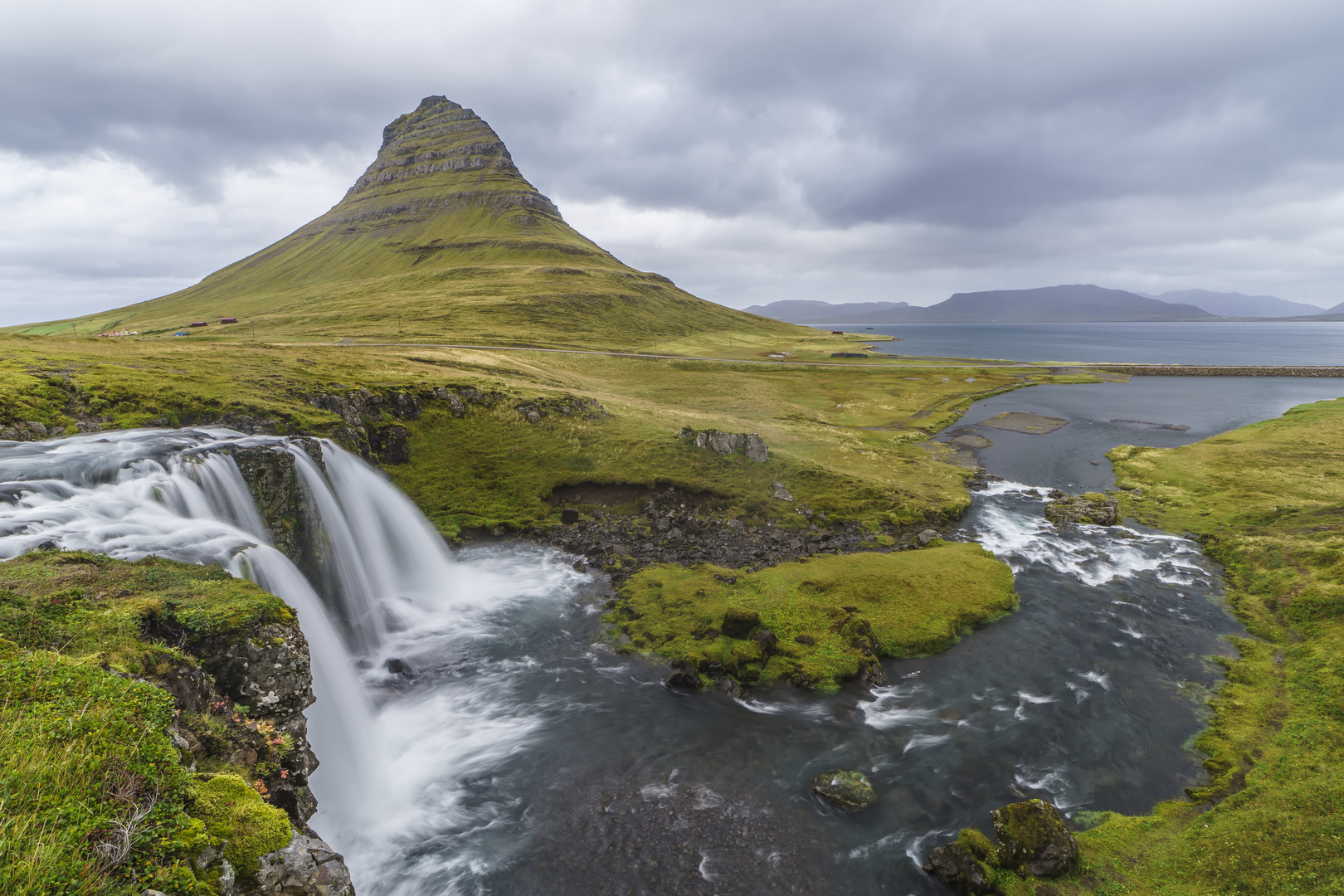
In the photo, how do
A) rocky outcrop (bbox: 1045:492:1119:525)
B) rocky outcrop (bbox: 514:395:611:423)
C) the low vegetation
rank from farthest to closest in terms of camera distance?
1. rocky outcrop (bbox: 514:395:611:423)
2. rocky outcrop (bbox: 1045:492:1119:525)
3. the low vegetation

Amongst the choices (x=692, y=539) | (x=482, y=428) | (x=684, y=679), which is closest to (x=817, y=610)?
(x=684, y=679)

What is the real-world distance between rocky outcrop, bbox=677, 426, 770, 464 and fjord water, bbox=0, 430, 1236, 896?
20.2 metres

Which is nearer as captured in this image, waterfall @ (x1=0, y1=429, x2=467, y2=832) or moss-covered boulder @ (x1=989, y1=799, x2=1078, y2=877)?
moss-covered boulder @ (x1=989, y1=799, x2=1078, y2=877)

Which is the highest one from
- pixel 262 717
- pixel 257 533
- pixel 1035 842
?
pixel 257 533

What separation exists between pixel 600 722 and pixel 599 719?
0.17m

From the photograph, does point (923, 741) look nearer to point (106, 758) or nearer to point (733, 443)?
point (106, 758)

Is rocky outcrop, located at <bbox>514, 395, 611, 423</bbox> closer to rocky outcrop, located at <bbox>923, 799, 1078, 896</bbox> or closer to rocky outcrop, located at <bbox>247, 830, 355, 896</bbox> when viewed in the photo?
rocky outcrop, located at <bbox>923, 799, 1078, 896</bbox>

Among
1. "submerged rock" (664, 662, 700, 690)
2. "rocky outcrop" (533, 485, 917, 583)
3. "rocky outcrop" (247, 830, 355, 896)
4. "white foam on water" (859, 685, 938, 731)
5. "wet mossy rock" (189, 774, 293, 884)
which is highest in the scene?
"wet mossy rock" (189, 774, 293, 884)

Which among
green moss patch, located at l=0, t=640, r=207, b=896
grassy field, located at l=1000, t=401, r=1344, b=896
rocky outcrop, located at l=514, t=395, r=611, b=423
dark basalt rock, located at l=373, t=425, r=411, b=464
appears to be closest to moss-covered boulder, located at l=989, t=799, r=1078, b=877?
grassy field, located at l=1000, t=401, r=1344, b=896

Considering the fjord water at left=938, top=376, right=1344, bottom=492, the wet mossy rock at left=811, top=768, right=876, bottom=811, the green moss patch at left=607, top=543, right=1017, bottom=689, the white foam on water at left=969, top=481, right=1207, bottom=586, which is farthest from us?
the fjord water at left=938, top=376, right=1344, bottom=492

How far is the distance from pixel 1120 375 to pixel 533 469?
146m

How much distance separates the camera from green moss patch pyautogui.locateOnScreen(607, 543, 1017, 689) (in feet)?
80.9

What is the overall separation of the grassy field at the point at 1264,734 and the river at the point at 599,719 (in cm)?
115

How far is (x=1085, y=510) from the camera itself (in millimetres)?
42156
